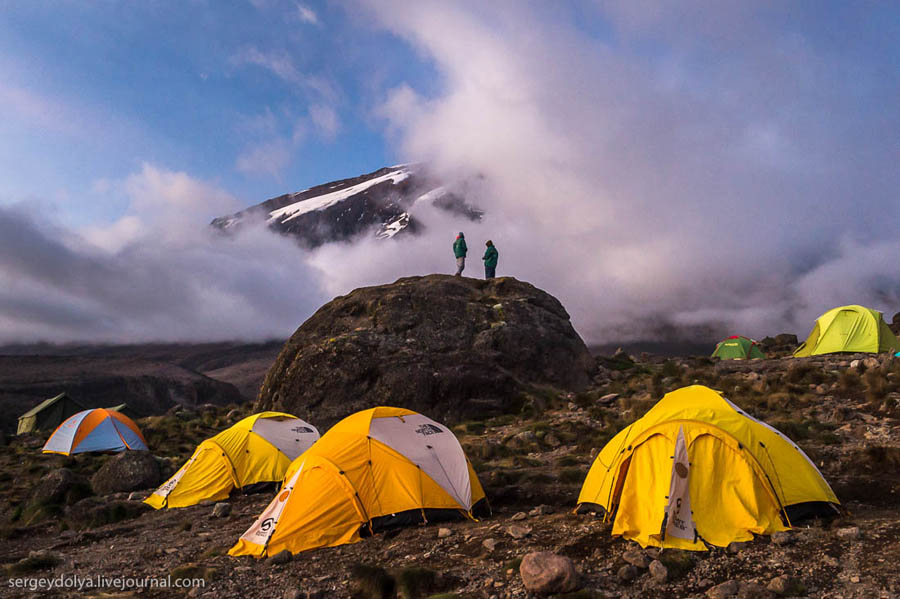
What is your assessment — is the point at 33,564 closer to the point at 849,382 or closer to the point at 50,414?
the point at 849,382

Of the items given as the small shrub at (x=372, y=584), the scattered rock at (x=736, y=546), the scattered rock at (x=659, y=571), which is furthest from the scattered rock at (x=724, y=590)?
the small shrub at (x=372, y=584)

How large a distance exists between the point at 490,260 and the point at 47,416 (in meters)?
29.4

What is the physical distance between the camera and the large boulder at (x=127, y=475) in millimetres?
15477

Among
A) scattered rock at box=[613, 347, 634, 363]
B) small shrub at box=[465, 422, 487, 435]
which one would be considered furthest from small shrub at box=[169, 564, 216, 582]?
scattered rock at box=[613, 347, 634, 363]

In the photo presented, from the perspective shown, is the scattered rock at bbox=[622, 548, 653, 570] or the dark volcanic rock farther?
the dark volcanic rock

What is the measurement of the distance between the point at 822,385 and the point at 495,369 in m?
10.5

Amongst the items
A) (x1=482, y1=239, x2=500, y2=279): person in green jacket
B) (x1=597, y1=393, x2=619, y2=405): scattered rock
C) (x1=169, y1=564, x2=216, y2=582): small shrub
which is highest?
(x1=482, y1=239, x2=500, y2=279): person in green jacket

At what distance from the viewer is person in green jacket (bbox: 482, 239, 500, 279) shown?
87.0 feet

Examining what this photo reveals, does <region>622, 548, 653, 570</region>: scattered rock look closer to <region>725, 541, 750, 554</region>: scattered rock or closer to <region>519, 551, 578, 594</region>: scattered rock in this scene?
<region>519, 551, 578, 594</region>: scattered rock

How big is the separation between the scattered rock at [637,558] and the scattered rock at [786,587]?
53.4 inches

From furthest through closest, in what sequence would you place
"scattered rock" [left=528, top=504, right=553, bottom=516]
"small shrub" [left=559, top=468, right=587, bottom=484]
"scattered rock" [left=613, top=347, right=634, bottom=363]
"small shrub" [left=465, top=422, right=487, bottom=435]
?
"scattered rock" [left=613, top=347, right=634, bottom=363]
"small shrub" [left=465, top=422, right=487, bottom=435]
"small shrub" [left=559, top=468, right=587, bottom=484]
"scattered rock" [left=528, top=504, right=553, bottom=516]

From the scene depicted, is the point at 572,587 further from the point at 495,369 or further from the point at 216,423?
the point at 216,423

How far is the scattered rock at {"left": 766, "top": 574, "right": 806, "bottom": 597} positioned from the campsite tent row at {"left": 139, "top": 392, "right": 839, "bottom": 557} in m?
1.33

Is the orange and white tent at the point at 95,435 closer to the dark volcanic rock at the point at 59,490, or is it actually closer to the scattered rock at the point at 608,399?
the dark volcanic rock at the point at 59,490
